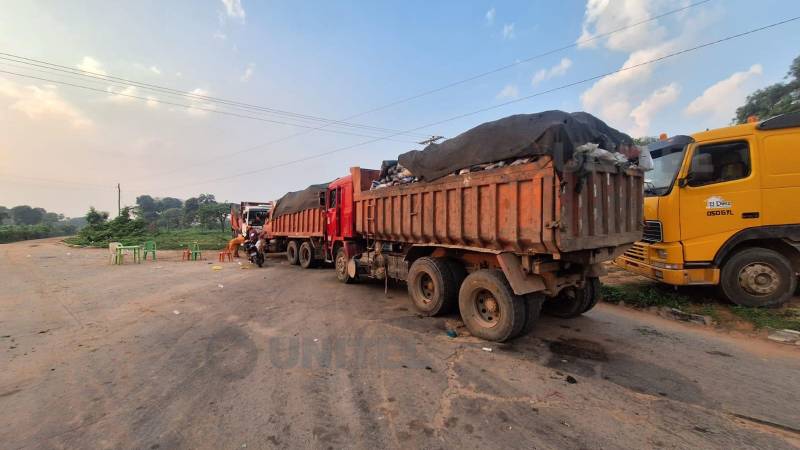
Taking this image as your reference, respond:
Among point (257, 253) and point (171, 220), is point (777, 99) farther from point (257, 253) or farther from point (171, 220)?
point (171, 220)

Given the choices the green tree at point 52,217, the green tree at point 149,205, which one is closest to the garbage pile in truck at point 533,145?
the green tree at point 149,205

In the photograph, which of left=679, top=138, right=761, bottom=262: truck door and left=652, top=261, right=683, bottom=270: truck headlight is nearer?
left=679, top=138, right=761, bottom=262: truck door

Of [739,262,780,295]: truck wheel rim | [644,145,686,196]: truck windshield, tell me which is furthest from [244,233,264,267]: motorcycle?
[739,262,780,295]: truck wheel rim

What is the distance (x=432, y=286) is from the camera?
593 cm

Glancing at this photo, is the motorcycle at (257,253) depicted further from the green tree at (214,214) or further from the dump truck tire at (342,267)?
the green tree at (214,214)

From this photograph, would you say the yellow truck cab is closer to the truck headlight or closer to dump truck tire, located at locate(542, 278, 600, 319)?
the truck headlight

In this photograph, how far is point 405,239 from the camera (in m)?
6.47

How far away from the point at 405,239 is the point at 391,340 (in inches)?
88.7

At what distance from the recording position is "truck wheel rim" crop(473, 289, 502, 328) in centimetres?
472

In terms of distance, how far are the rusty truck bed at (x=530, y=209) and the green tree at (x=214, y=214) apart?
54.2 m

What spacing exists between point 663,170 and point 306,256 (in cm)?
1049

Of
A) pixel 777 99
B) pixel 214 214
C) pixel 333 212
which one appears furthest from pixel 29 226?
pixel 777 99

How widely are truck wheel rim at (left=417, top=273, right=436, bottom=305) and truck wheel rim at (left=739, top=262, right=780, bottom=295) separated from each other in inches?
196

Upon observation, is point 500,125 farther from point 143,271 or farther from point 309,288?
point 143,271
